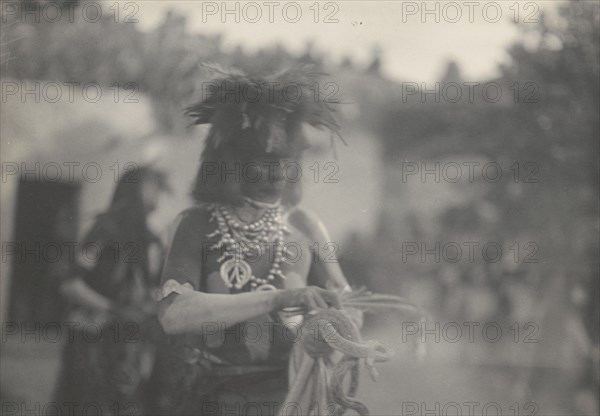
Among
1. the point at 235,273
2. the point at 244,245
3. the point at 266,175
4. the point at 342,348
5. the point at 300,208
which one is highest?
the point at 266,175

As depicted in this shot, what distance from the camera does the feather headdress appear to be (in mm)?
2568

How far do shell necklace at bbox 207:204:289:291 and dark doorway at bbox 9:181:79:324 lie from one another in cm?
55

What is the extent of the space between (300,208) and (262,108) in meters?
0.40

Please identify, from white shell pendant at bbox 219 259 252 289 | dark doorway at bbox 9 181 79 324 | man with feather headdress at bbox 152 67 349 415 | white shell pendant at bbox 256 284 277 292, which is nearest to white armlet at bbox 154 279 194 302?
man with feather headdress at bbox 152 67 349 415

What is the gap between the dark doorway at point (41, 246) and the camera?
2594mm

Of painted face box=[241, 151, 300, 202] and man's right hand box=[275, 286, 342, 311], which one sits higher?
painted face box=[241, 151, 300, 202]

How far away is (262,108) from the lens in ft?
8.43

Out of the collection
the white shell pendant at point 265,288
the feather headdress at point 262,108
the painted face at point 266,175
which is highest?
the feather headdress at point 262,108

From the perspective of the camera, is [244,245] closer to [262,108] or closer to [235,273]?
→ [235,273]

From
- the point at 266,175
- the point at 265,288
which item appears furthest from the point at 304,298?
the point at 266,175

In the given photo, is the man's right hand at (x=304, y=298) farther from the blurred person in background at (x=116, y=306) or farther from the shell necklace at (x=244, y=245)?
the blurred person in background at (x=116, y=306)

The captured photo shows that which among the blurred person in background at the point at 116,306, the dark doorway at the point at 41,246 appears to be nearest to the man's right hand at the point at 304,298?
the blurred person in background at the point at 116,306

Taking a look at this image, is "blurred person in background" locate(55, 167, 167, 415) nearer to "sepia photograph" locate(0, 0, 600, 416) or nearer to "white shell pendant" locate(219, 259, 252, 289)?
"sepia photograph" locate(0, 0, 600, 416)

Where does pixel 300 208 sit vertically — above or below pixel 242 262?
above
